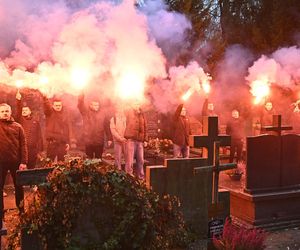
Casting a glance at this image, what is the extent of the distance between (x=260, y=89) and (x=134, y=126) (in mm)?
6737

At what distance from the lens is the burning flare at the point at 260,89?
14685mm

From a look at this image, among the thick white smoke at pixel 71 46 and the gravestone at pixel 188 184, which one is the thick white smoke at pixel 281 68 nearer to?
the thick white smoke at pixel 71 46

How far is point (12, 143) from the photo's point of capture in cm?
747

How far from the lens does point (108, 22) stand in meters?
12.1

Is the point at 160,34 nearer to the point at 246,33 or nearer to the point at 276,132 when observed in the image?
the point at 246,33

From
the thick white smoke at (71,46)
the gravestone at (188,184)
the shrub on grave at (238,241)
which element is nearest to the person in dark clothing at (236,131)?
the thick white smoke at (71,46)

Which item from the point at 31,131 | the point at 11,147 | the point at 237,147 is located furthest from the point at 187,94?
the point at 11,147

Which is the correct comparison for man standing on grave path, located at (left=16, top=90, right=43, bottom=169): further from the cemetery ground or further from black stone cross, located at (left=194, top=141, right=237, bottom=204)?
black stone cross, located at (left=194, top=141, right=237, bottom=204)

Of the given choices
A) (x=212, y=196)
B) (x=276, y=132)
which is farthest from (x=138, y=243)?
(x=276, y=132)

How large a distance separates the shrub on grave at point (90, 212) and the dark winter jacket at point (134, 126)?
422cm

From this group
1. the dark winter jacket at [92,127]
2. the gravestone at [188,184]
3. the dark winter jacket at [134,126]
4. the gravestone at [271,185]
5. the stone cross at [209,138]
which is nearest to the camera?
the stone cross at [209,138]

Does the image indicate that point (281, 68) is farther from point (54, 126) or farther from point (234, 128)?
point (54, 126)

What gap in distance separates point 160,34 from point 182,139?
611 centimetres

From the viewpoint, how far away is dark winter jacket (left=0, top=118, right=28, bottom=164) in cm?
745
